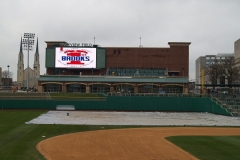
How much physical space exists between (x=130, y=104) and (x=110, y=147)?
35.9 metres

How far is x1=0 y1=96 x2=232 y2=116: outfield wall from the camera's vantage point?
53125 mm

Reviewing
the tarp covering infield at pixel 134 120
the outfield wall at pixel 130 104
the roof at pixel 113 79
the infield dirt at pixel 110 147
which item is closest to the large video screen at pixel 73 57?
the roof at pixel 113 79

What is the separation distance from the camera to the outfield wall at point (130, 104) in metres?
53.1

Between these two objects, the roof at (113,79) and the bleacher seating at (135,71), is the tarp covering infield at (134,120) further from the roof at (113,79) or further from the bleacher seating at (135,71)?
the bleacher seating at (135,71)

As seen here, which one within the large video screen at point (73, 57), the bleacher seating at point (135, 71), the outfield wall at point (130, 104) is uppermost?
the large video screen at point (73, 57)

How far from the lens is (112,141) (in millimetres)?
21531

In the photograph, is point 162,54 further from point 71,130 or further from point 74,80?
point 71,130

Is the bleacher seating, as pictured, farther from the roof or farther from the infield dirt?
the infield dirt

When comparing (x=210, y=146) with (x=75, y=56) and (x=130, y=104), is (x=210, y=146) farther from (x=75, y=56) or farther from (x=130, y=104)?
(x=75, y=56)

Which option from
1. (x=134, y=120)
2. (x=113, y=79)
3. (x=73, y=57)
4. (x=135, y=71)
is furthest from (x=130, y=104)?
(x=73, y=57)

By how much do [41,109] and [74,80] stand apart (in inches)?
845

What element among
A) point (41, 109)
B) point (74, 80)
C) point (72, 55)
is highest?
point (72, 55)

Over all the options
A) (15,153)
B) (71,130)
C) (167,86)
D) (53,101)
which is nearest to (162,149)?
(15,153)

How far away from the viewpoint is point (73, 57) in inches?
3076
